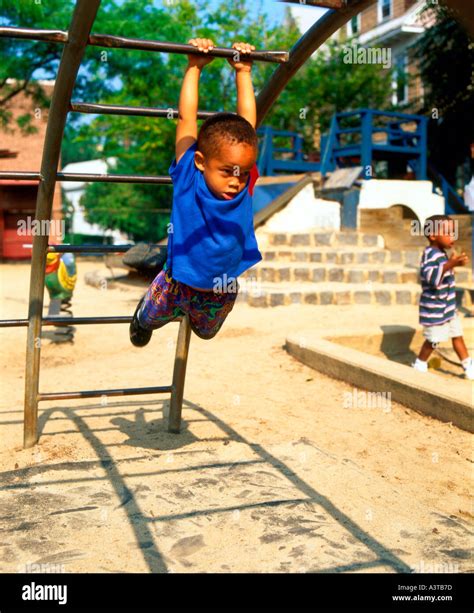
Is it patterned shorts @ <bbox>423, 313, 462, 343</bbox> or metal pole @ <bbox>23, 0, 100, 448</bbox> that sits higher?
metal pole @ <bbox>23, 0, 100, 448</bbox>

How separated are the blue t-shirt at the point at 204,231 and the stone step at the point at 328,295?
Result: 235 inches

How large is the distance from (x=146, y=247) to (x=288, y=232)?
8.43 meters

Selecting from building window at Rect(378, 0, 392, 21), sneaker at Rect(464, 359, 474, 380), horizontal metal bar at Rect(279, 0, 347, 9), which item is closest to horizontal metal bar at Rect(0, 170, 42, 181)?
horizontal metal bar at Rect(279, 0, 347, 9)

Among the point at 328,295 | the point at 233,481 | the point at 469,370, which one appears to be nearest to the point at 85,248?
the point at 233,481

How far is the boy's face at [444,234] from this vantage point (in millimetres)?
5188

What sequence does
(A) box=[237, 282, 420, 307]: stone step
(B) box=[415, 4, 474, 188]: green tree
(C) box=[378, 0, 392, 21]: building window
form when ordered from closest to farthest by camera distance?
1. (A) box=[237, 282, 420, 307]: stone step
2. (B) box=[415, 4, 474, 188]: green tree
3. (C) box=[378, 0, 392, 21]: building window

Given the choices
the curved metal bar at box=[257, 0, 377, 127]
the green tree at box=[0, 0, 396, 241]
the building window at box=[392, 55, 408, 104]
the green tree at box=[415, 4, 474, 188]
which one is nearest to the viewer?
the curved metal bar at box=[257, 0, 377, 127]

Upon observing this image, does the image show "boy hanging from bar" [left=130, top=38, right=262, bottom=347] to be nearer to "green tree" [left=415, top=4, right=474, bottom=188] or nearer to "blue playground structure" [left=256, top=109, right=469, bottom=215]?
"blue playground structure" [left=256, top=109, right=469, bottom=215]

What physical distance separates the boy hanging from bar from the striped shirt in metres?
2.98

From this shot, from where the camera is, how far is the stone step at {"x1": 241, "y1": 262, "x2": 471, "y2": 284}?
9547 millimetres

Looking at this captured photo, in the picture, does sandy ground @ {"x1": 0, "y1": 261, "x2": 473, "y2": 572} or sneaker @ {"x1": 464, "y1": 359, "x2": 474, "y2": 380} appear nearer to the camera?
sandy ground @ {"x1": 0, "y1": 261, "x2": 473, "y2": 572}

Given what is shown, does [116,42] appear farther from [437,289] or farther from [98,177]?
[437,289]
